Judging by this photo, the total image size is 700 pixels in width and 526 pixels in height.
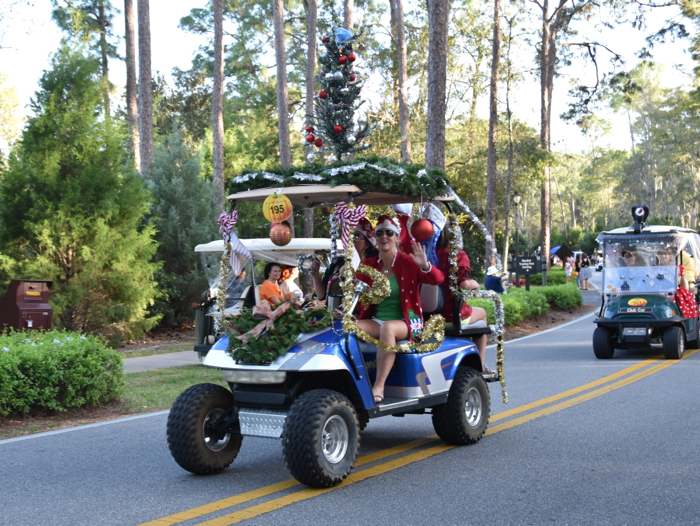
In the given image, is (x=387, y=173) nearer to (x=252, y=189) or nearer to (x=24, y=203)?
(x=252, y=189)

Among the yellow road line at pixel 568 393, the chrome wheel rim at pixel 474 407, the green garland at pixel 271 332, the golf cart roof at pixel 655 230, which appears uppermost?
the golf cart roof at pixel 655 230

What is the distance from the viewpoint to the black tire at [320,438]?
204 inches

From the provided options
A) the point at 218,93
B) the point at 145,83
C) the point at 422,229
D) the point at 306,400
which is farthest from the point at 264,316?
the point at 218,93

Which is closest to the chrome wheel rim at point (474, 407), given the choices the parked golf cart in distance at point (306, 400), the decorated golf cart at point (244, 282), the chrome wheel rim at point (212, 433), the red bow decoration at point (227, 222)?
the parked golf cart in distance at point (306, 400)

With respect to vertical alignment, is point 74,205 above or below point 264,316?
above

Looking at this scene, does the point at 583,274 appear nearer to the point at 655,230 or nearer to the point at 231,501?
the point at 655,230

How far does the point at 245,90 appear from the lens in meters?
40.2

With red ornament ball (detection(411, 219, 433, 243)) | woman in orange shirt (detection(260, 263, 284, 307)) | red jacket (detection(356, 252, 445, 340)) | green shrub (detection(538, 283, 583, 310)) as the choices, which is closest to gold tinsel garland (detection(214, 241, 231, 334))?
woman in orange shirt (detection(260, 263, 284, 307))

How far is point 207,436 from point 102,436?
7.26 ft

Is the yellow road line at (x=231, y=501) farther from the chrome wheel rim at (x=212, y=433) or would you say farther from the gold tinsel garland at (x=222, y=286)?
the gold tinsel garland at (x=222, y=286)

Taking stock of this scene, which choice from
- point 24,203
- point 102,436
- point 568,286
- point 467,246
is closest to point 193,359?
point 24,203

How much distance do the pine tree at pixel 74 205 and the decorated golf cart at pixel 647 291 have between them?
32.6 ft

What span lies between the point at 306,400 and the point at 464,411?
1995 mm

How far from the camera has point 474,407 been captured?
7.09 m
